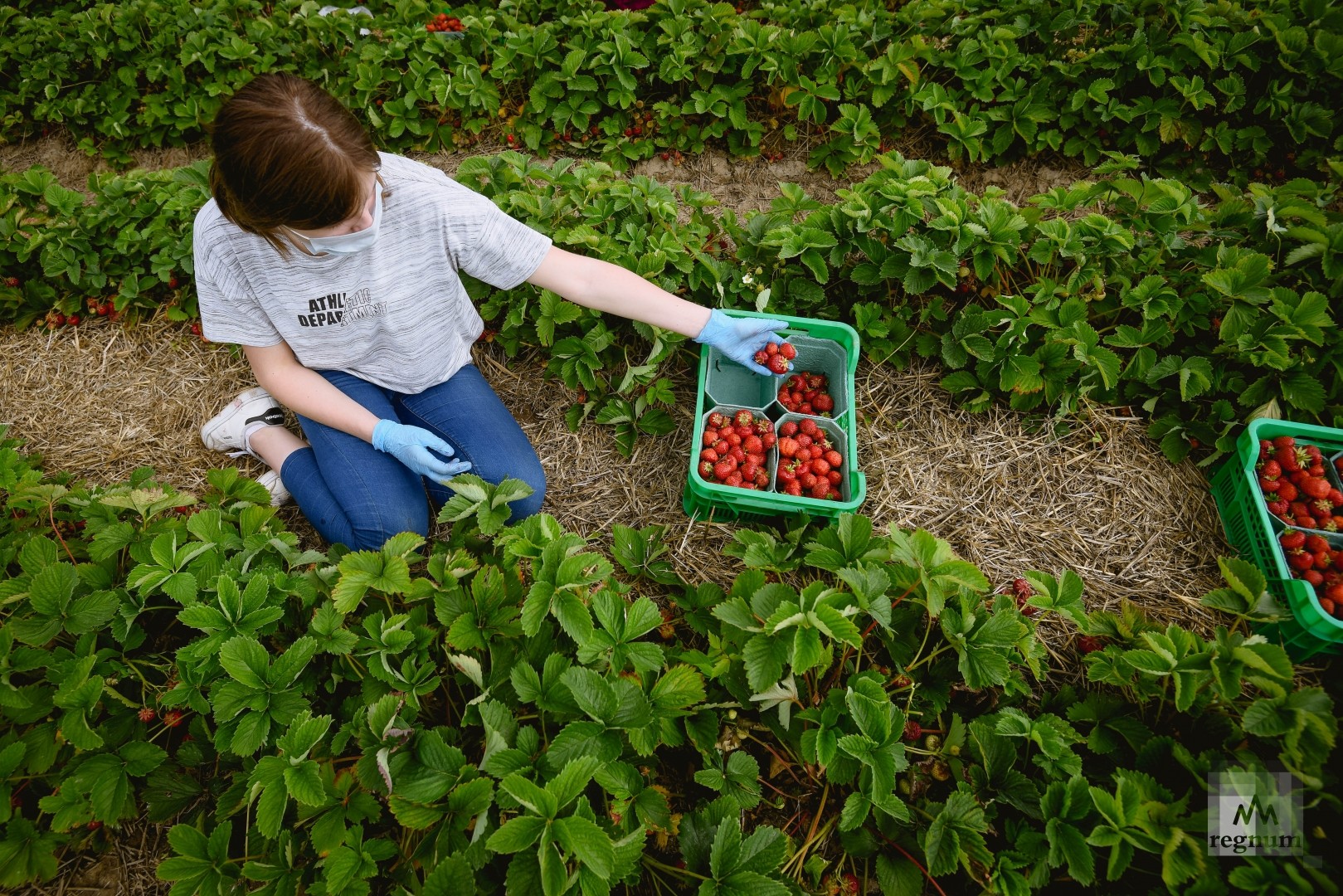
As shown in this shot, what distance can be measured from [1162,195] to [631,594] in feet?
9.18

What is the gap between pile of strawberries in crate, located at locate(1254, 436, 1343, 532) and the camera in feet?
7.85

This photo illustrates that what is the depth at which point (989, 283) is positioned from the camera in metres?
2.96

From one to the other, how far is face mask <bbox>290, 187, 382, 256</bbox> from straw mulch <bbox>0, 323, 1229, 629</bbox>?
1.26 m

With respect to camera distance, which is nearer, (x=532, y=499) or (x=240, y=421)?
(x=532, y=499)

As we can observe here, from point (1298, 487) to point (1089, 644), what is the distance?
106 centimetres

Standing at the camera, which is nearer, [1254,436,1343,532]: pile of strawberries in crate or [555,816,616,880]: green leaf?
[555,816,616,880]: green leaf

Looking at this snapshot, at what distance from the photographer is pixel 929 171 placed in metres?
2.87

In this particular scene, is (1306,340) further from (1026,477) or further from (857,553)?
(857,553)

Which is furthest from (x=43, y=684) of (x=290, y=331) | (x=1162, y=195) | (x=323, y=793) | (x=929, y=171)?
(x=1162, y=195)

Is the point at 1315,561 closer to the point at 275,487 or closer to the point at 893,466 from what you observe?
the point at 893,466

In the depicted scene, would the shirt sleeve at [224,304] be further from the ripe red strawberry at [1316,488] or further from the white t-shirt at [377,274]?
the ripe red strawberry at [1316,488]

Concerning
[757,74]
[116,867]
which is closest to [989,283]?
[757,74]

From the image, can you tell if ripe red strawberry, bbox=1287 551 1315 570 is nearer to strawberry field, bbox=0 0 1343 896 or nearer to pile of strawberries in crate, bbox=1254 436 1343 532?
strawberry field, bbox=0 0 1343 896

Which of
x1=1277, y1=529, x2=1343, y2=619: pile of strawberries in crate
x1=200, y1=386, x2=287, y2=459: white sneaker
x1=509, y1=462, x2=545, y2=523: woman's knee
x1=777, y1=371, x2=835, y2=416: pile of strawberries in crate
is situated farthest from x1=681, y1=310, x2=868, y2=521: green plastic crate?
x1=200, y1=386, x2=287, y2=459: white sneaker
